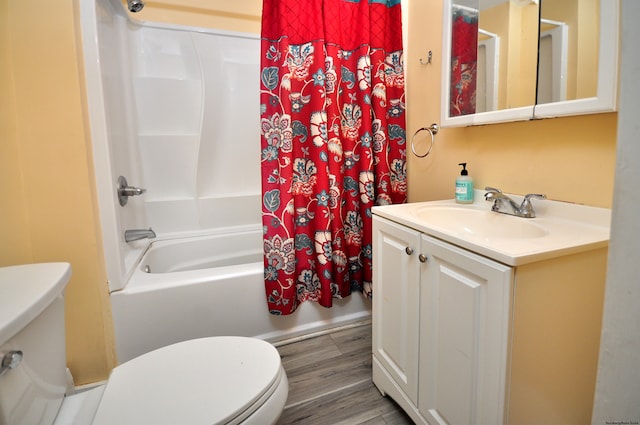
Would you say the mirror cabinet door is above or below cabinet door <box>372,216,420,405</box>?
above

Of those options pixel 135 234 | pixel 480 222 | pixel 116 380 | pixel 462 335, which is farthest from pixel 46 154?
pixel 480 222

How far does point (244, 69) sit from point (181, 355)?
1932mm

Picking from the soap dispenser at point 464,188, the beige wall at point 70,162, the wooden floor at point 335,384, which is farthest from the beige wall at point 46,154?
the soap dispenser at point 464,188

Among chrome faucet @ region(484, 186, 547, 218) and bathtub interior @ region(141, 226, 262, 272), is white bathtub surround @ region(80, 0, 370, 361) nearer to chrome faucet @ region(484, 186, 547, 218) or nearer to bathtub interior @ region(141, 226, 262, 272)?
bathtub interior @ region(141, 226, 262, 272)

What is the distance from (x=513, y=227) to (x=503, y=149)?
1.19 feet

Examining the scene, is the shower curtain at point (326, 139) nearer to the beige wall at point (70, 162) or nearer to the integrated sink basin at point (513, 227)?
the integrated sink basin at point (513, 227)

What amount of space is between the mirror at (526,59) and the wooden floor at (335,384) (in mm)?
1269

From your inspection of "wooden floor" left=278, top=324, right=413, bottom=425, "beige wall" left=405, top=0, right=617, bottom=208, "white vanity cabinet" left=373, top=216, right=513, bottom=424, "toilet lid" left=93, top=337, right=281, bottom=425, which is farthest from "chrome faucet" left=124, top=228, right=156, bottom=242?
"beige wall" left=405, top=0, right=617, bottom=208

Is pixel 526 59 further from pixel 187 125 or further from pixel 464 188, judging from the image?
pixel 187 125

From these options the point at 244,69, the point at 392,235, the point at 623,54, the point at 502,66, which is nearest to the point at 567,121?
the point at 502,66

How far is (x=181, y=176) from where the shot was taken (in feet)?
7.12

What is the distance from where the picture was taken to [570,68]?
1021mm

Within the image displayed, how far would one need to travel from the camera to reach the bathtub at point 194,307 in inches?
53.9

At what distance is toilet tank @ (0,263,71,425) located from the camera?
2.00 ft
